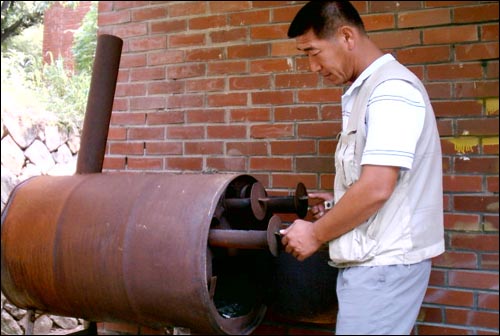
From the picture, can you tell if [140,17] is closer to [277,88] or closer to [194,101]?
[194,101]

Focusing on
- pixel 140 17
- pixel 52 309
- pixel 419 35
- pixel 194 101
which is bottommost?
pixel 52 309

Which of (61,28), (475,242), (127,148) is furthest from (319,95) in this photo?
(61,28)

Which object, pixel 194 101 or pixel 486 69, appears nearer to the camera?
pixel 486 69

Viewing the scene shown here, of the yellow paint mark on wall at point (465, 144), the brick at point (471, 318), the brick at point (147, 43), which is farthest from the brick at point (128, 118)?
the brick at point (471, 318)

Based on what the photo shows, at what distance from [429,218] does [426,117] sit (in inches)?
13.8

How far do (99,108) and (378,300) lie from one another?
66.8 inches

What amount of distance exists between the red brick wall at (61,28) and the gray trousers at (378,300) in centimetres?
400

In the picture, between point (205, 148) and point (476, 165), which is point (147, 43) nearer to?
point (205, 148)

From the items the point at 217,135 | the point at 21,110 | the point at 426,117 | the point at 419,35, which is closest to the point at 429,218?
the point at 426,117

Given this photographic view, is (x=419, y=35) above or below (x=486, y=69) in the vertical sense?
above

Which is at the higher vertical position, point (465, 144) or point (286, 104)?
point (286, 104)

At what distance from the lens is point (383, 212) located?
1856mm

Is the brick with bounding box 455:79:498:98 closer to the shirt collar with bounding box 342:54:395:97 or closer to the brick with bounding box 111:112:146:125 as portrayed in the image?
the shirt collar with bounding box 342:54:395:97

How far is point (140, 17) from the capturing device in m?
3.41
